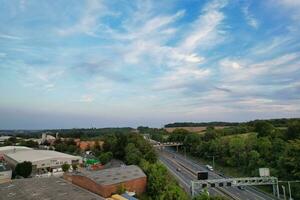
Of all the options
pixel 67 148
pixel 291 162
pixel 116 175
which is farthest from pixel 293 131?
pixel 67 148

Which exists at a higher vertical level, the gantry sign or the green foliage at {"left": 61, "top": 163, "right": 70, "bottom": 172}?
the gantry sign

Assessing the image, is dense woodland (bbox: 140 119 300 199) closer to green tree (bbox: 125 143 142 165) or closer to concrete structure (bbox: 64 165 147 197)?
green tree (bbox: 125 143 142 165)

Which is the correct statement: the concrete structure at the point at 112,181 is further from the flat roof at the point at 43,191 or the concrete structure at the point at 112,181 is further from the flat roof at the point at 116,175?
the flat roof at the point at 43,191

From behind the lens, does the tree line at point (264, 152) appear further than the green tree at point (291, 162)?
Yes

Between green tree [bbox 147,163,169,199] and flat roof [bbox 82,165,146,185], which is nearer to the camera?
flat roof [bbox 82,165,146,185]

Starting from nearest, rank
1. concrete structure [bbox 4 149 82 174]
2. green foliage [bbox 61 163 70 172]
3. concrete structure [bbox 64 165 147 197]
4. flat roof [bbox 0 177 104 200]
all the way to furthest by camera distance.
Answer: flat roof [bbox 0 177 104 200], concrete structure [bbox 64 165 147 197], green foliage [bbox 61 163 70 172], concrete structure [bbox 4 149 82 174]

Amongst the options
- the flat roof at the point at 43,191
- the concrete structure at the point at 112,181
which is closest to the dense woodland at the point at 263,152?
the concrete structure at the point at 112,181

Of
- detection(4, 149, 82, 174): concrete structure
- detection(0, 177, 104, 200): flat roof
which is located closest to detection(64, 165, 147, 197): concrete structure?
detection(0, 177, 104, 200): flat roof
